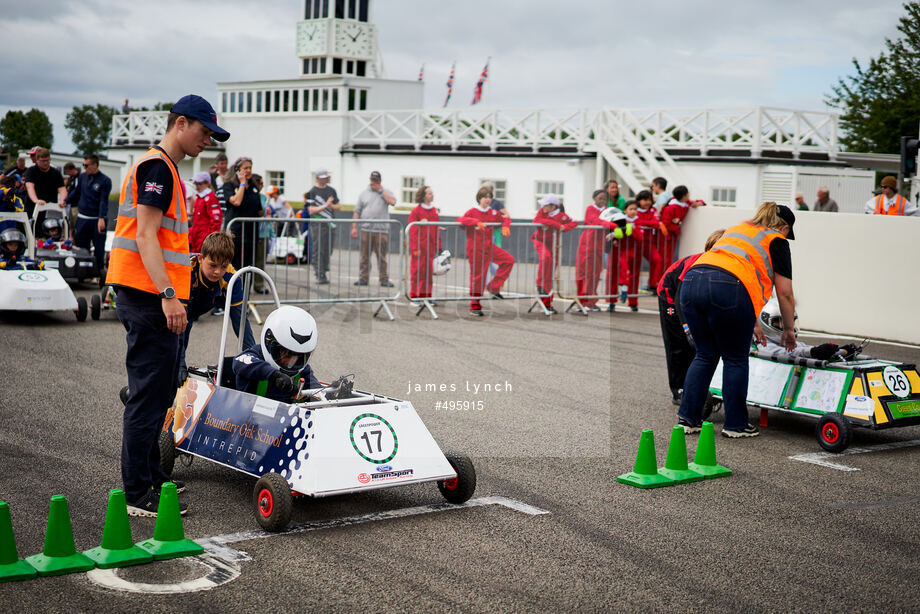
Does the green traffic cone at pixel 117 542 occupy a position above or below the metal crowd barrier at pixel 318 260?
below

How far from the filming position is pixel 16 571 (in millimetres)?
4695

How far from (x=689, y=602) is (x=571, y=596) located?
1.78 feet

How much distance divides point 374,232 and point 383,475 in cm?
1214

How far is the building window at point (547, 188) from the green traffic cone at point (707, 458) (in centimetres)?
2642

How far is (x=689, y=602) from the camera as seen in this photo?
4.72m

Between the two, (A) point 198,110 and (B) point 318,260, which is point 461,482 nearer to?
(A) point 198,110

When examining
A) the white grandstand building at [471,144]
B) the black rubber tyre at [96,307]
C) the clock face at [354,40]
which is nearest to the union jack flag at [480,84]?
the white grandstand building at [471,144]

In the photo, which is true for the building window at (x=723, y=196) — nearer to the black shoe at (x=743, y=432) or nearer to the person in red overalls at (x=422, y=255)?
the person in red overalls at (x=422, y=255)

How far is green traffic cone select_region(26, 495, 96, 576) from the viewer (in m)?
4.80

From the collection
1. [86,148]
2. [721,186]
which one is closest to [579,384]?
[721,186]

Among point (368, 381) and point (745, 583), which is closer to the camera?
point (745, 583)

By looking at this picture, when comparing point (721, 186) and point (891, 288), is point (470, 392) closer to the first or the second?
point (891, 288)

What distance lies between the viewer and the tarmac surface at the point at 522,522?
186 inches

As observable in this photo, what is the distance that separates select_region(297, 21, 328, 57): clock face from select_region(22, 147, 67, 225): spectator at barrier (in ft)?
127
